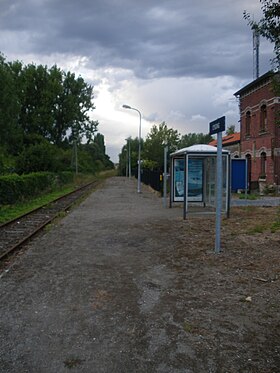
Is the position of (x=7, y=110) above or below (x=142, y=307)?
above

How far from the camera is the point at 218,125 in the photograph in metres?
8.62

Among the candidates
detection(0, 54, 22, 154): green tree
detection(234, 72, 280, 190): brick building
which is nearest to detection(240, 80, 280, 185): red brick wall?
detection(234, 72, 280, 190): brick building

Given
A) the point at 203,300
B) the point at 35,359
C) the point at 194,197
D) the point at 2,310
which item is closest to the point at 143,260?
the point at 203,300

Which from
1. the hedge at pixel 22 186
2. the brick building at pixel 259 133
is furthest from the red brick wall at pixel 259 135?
the hedge at pixel 22 186

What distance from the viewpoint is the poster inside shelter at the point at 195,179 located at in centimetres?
1761

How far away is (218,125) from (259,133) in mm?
21204

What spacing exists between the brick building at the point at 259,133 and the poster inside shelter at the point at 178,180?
364 inches

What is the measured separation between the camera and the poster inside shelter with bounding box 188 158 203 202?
1761 centimetres

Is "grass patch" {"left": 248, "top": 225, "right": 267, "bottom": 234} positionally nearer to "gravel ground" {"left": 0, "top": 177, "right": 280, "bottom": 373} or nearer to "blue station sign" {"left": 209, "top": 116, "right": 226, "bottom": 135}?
"gravel ground" {"left": 0, "top": 177, "right": 280, "bottom": 373}

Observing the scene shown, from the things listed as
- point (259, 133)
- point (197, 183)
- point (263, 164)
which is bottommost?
point (197, 183)

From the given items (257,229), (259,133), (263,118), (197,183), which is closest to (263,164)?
(259,133)

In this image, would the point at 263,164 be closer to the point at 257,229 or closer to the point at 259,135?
the point at 259,135

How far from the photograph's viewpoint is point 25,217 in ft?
50.2

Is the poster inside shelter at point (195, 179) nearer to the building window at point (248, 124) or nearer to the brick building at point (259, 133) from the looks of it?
the brick building at point (259, 133)
